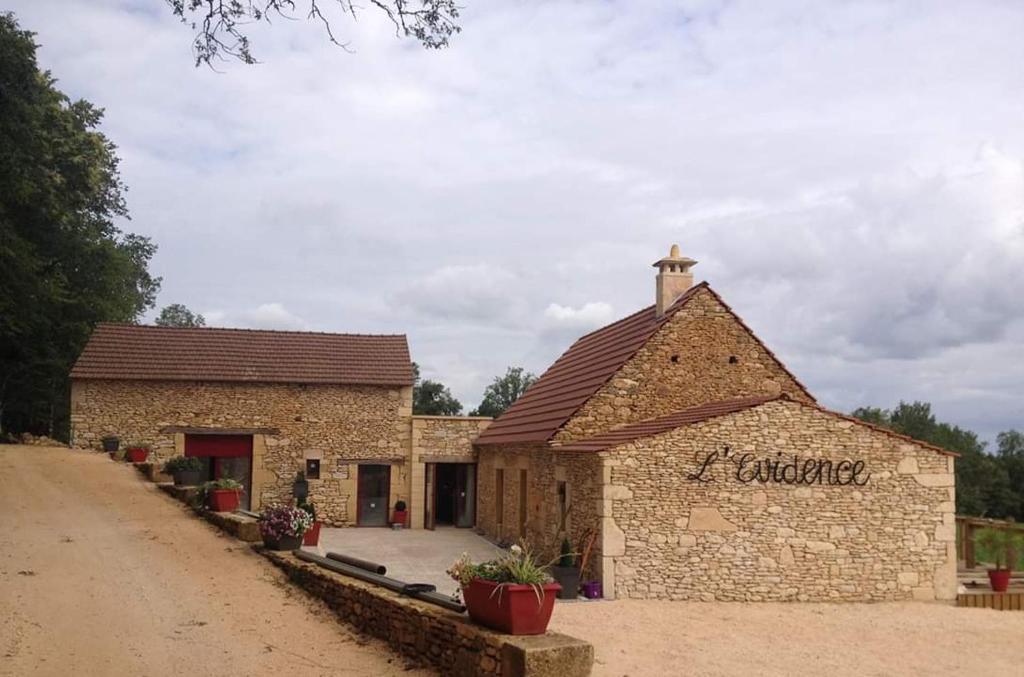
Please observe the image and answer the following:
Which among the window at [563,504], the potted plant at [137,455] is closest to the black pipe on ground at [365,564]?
the window at [563,504]

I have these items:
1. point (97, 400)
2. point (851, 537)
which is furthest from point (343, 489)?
point (851, 537)

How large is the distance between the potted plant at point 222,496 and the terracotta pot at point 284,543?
3.35 metres

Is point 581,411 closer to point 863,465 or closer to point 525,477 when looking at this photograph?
point 525,477

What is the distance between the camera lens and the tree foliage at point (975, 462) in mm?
42750

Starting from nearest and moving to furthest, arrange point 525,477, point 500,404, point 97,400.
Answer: point 525,477
point 97,400
point 500,404

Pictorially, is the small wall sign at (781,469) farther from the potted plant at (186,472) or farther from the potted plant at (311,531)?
the potted plant at (186,472)

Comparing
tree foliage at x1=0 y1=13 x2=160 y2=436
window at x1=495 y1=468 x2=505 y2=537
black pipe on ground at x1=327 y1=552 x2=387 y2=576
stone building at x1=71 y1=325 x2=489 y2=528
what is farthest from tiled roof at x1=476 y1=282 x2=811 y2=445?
tree foliage at x1=0 y1=13 x2=160 y2=436

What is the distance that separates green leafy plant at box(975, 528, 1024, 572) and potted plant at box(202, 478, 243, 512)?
13.1 meters

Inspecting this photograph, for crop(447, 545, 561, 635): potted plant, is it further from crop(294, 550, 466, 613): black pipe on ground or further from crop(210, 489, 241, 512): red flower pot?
crop(210, 489, 241, 512): red flower pot

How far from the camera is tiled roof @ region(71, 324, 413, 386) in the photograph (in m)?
23.4

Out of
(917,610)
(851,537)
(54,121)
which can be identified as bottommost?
(917,610)

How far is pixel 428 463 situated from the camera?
24.0 metres

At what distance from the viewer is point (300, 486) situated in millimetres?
22766

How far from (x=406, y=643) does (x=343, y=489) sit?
15.6 m
